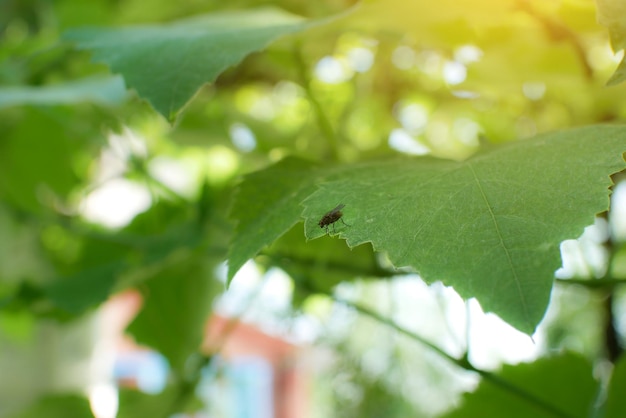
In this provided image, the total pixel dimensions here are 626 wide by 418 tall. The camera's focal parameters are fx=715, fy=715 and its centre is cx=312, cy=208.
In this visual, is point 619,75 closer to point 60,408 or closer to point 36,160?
point 60,408

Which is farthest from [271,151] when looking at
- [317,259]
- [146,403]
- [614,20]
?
[614,20]

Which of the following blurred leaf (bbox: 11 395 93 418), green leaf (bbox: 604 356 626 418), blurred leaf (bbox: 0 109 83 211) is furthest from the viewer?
blurred leaf (bbox: 0 109 83 211)

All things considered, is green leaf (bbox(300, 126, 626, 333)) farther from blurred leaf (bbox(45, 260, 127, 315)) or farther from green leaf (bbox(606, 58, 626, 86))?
blurred leaf (bbox(45, 260, 127, 315))

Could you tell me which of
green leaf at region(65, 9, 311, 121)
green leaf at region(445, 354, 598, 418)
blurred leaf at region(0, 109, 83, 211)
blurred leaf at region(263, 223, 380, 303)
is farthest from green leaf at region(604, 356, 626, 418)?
blurred leaf at region(0, 109, 83, 211)

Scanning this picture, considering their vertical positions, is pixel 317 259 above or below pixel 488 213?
below

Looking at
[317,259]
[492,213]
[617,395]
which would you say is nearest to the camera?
[492,213]

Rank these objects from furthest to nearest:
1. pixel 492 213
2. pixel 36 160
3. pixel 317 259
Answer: pixel 36 160
pixel 317 259
pixel 492 213

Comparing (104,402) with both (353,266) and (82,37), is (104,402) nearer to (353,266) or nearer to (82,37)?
(353,266)

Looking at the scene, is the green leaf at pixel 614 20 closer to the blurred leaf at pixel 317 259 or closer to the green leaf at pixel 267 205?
the green leaf at pixel 267 205
